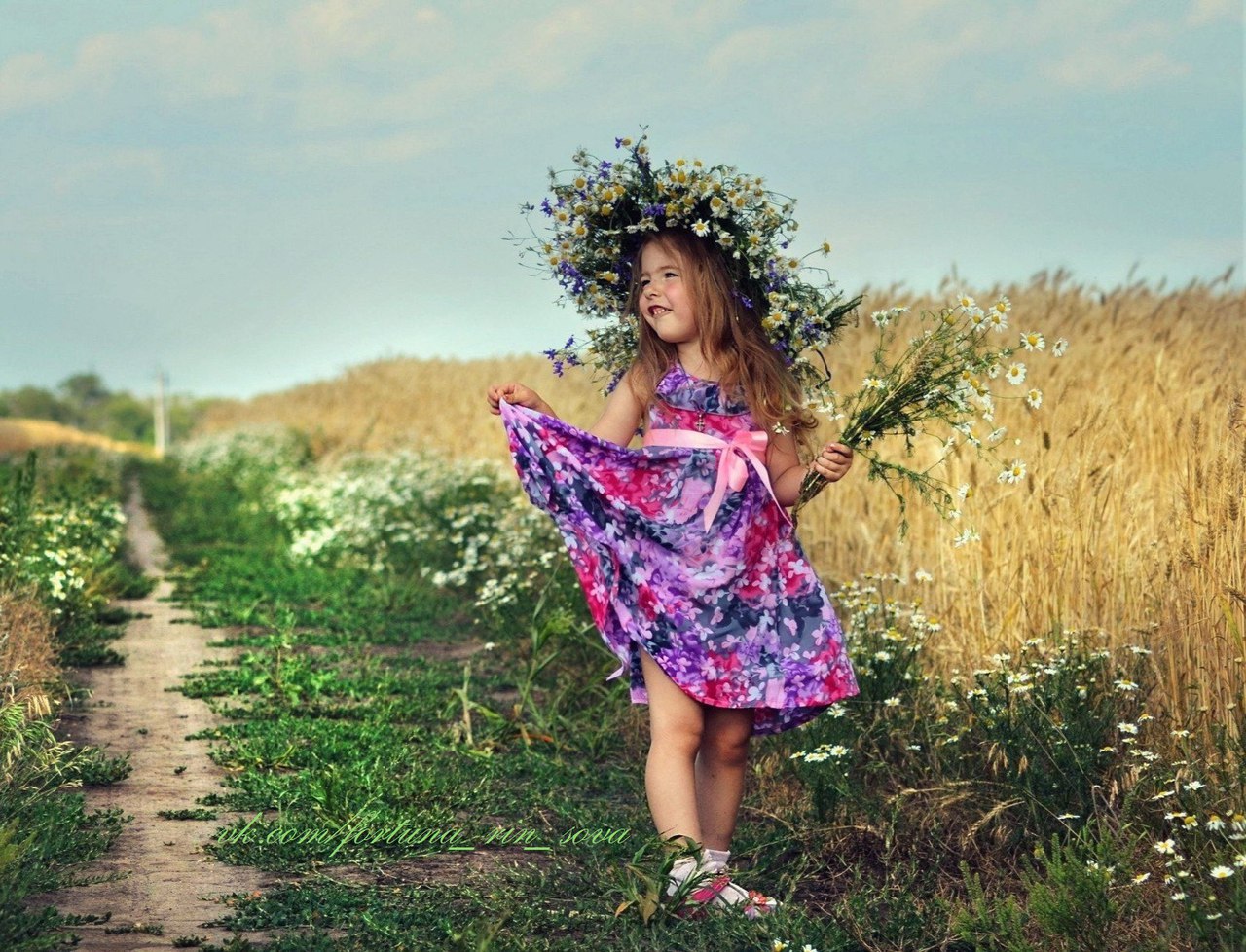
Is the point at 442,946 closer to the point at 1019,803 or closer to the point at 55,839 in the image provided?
the point at 55,839

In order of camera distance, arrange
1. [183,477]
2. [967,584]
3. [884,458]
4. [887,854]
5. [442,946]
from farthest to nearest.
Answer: [183,477] → [884,458] → [967,584] → [887,854] → [442,946]

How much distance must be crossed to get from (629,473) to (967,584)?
2.25 metres

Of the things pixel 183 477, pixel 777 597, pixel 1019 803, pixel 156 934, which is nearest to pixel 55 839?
pixel 156 934

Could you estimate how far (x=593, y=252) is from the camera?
479 centimetres

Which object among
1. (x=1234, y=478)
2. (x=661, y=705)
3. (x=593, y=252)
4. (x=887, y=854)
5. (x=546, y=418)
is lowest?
(x=887, y=854)

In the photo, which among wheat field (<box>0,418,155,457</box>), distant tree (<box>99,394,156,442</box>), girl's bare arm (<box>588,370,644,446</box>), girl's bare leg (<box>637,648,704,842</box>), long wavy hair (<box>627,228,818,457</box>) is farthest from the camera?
distant tree (<box>99,394,156,442</box>)

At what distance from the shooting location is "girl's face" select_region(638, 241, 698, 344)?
14.8ft

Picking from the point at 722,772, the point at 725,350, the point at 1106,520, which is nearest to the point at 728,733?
the point at 722,772

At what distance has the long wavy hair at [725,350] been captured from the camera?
450cm

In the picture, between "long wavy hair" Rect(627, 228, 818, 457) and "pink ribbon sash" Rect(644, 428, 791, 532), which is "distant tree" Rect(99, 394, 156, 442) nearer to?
"long wavy hair" Rect(627, 228, 818, 457)

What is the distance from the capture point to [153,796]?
544 cm

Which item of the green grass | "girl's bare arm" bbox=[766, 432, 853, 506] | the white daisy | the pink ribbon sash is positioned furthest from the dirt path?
the white daisy

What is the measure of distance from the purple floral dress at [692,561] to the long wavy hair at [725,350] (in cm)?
6

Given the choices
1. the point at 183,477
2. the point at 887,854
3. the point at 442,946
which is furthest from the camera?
the point at 183,477
